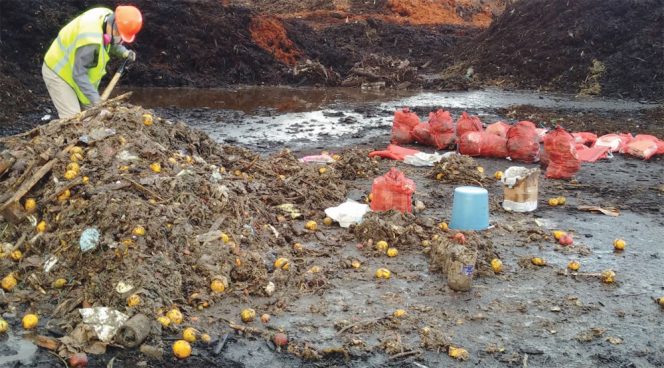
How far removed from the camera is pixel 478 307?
4168mm

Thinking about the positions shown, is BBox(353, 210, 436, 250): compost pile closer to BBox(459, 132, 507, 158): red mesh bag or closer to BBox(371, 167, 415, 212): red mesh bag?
BBox(371, 167, 415, 212): red mesh bag

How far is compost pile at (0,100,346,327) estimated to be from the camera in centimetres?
405

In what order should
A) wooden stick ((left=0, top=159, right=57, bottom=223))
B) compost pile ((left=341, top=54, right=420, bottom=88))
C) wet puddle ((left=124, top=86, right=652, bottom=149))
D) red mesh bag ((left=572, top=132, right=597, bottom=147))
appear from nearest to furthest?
wooden stick ((left=0, top=159, right=57, bottom=223)) → red mesh bag ((left=572, top=132, right=597, bottom=147)) → wet puddle ((left=124, top=86, right=652, bottom=149)) → compost pile ((left=341, top=54, right=420, bottom=88))

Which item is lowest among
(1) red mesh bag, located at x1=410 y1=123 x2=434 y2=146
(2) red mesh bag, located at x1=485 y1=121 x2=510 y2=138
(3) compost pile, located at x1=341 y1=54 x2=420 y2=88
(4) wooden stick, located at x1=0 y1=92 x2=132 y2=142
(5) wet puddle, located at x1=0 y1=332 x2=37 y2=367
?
(3) compost pile, located at x1=341 y1=54 x2=420 y2=88

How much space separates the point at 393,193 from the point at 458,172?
1912 mm

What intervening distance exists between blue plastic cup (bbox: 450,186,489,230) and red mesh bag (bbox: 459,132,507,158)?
324 centimetres

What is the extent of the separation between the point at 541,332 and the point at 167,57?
16079 mm

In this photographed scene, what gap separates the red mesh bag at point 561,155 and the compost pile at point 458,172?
957 millimetres

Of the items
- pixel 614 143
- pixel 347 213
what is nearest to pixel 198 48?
pixel 614 143

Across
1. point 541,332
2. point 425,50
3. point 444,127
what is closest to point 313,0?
point 425,50

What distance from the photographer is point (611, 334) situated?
3842mm

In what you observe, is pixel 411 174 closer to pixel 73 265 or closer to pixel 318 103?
pixel 73 265

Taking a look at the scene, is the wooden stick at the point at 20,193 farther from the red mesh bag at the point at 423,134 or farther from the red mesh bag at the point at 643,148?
the red mesh bag at the point at 643,148

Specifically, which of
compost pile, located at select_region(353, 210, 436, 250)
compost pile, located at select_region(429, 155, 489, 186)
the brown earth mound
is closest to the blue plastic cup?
compost pile, located at select_region(353, 210, 436, 250)
